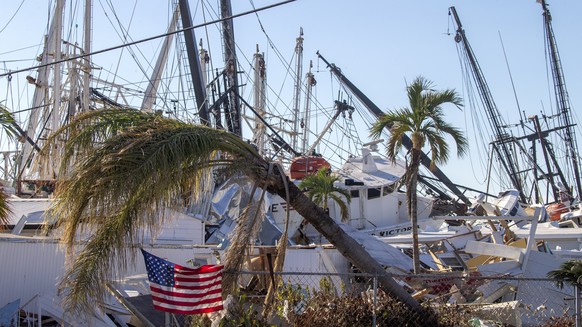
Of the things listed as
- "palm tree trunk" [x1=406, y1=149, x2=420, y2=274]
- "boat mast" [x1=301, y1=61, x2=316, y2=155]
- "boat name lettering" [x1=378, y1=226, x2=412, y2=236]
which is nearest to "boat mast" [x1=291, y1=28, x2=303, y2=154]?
"boat mast" [x1=301, y1=61, x2=316, y2=155]

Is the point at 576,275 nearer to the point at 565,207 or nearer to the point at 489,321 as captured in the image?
the point at 489,321

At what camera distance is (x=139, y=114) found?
29.7 feet

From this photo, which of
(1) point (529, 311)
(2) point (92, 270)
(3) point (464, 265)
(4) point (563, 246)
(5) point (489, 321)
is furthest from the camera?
(4) point (563, 246)

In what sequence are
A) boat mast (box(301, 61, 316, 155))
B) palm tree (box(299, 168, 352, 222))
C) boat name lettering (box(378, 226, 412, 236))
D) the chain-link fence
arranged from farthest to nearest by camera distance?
boat mast (box(301, 61, 316, 155))
boat name lettering (box(378, 226, 412, 236))
palm tree (box(299, 168, 352, 222))
the chain-link fence

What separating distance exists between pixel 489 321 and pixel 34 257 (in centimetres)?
964

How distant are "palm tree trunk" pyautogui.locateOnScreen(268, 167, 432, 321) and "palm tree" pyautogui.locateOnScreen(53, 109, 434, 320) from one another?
59.7 inches

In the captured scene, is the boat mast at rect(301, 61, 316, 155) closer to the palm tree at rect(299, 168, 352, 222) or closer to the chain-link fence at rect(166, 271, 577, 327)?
the palm tree at rect(299, 168, 352, 222)

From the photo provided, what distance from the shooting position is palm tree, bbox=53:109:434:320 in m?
7.78

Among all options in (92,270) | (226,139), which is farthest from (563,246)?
(92,270)

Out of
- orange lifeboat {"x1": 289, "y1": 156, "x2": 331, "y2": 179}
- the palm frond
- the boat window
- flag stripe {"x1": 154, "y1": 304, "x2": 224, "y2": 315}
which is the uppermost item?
orange lifeboat {"x1": 289, "y1": 156, "x2": 331, "y2": 179}

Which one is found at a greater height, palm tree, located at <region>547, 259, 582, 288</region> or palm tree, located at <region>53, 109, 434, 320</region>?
palm tree, located at <region>53, 109, 434, 320</region>

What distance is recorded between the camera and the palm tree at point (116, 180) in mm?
7781

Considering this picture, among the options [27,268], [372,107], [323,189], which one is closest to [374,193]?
[323,189]

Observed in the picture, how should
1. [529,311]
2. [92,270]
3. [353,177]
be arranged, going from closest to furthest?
1. [92,270]
2. [529,311]
3. [353,177]
